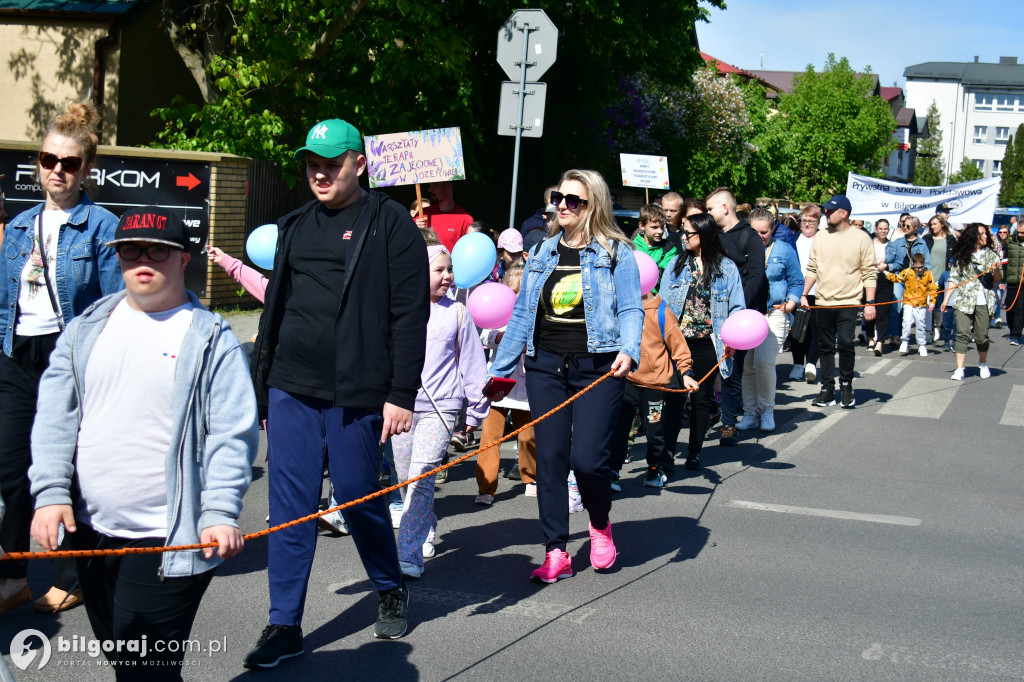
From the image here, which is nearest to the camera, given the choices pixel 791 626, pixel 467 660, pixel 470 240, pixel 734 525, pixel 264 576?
pixel 467 660

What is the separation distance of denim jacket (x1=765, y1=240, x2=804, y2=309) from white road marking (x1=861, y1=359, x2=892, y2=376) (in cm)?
431

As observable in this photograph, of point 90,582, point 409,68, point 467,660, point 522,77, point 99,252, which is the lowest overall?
point 467,660

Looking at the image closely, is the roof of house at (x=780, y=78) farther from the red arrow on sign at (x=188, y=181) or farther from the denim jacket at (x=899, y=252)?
the red arrow on sign at (x=188, y=181)

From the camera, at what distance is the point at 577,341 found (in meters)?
5.36

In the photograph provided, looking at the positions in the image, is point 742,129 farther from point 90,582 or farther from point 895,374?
point 90,582

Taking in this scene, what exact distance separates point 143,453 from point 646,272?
16.1 ft

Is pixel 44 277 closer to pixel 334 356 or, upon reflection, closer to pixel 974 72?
pixel 334 356

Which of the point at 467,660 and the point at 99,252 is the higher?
the point at 99,252

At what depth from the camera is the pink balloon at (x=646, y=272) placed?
290 inches

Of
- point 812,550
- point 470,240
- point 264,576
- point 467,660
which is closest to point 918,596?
point 812,550

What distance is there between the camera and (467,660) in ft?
14.3

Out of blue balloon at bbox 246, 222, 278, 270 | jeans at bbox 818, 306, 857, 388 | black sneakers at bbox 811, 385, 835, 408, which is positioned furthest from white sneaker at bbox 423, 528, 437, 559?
black sneakers at bbox 811, 385, 835, 408

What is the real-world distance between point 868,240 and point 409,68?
25.3ft

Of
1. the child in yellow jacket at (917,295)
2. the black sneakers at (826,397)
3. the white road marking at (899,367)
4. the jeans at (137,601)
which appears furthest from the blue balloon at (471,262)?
the child in yellow jacket at (917,295)
